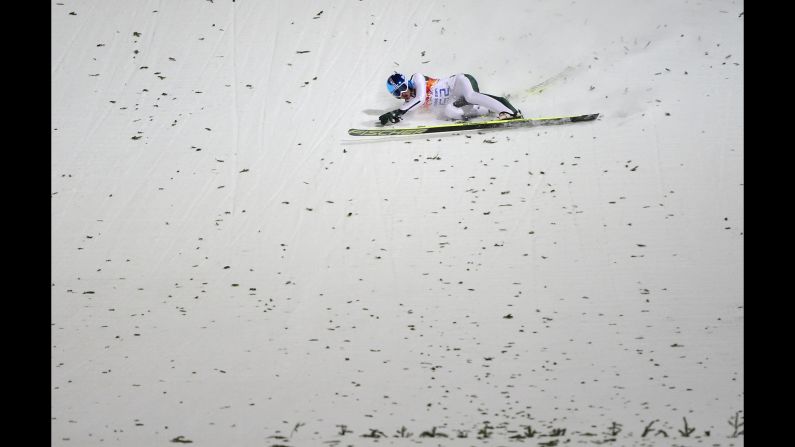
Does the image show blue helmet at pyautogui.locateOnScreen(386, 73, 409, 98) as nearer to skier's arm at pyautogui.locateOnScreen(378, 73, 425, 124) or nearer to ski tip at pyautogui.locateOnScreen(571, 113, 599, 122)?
skier's arm at pyautogui.locateOnScreen(378, 73, 425, 124)

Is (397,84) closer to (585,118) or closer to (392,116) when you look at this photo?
(392,116)

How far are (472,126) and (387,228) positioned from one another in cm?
67

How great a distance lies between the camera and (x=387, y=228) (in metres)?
3.20

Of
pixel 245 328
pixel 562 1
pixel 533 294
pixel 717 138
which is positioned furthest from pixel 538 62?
pixel 245 328

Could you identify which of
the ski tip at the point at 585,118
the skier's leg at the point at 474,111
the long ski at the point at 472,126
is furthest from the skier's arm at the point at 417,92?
the ski tip at the point at 585,118

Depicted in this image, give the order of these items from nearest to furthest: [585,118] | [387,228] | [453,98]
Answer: [387,228], [585,118], [453,98]

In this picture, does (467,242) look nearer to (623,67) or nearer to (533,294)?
(533,294)

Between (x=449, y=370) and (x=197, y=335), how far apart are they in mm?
990

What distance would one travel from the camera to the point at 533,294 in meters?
3.01

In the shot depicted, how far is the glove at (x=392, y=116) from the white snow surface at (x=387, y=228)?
85 millimetres

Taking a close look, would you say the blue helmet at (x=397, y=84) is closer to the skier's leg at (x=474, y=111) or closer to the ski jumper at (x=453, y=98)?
the ski jumper at (x=453, y=98)

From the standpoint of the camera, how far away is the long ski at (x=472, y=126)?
11.4 ft

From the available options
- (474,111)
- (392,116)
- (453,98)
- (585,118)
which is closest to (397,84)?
(392,116)

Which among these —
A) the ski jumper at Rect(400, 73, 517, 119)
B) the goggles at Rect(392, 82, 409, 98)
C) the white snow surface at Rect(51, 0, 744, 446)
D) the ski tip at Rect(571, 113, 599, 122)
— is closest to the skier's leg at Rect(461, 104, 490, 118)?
the ski jumper at Rect(400, 73, 517, 119)
